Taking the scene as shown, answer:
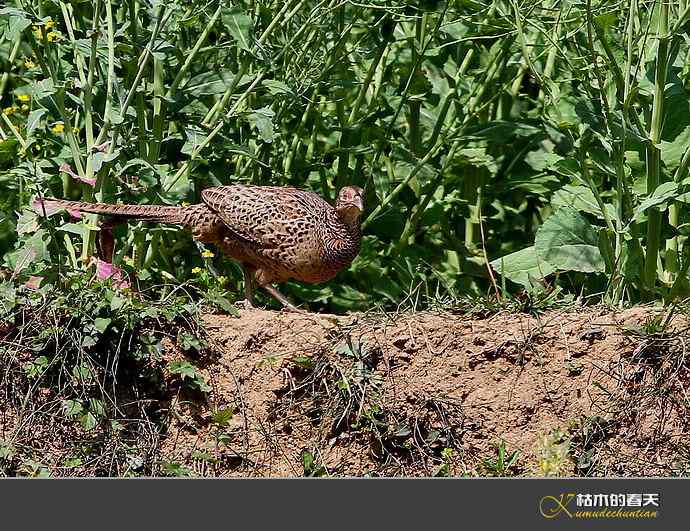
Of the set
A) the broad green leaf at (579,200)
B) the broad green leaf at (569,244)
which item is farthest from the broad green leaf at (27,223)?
the broad green leaf at (579,200)

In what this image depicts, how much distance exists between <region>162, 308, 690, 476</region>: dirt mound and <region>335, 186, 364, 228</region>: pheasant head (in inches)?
52.9

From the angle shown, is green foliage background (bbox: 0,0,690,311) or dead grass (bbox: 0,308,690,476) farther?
green foliage background (bbox: 0,0,690,311)

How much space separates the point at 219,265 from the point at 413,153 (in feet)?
4.92

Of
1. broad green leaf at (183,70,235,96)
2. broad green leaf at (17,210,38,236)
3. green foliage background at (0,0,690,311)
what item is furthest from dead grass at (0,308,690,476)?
broad green leaf at (183,70,235,96)

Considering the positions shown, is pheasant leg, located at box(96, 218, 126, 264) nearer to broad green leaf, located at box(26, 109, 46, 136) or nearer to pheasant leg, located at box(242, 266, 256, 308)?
broad green leaf, located at box(26, 109, 46, 136)

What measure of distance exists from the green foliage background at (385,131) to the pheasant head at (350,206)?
0.48 m

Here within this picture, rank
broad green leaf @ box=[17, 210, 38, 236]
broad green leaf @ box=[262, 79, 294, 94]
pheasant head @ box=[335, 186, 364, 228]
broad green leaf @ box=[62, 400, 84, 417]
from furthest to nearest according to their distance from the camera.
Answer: pheasant head @ box=[335, 186, 364, 228]
broad green leaf @ box=[262, 79, 294, 94]
broad green leaf @ box=[17, 210, 38, 236]
broad green leaf @ box=[62, 400, 84, 417]

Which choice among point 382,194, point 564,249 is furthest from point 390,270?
point 564,249

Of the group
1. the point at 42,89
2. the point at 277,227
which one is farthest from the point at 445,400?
the point at 42,89

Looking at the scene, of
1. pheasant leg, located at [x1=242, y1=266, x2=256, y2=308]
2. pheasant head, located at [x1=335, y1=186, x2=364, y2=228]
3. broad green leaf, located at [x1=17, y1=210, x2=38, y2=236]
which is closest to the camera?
broad green leaf, located at [x1=17, y1=210, x2=38, y2=236]

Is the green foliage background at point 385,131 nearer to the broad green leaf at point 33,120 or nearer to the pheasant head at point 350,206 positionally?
the broad green leaf at point 33,120

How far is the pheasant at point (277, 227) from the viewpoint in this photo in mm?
7145

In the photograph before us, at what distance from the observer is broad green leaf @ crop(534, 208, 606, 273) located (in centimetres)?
685

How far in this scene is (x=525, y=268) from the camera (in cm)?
711
